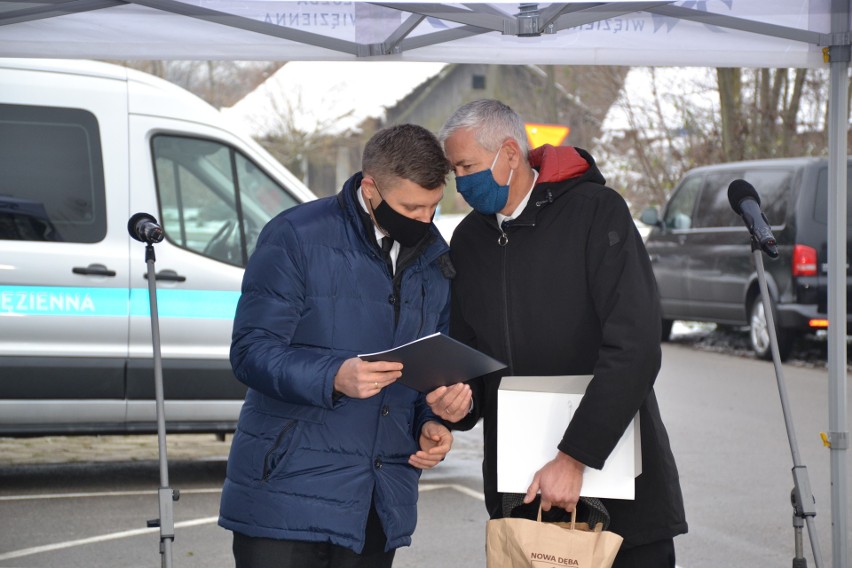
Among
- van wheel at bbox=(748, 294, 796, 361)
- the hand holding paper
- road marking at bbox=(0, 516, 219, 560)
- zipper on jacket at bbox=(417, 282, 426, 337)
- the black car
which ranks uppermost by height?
zipper on jacket at bbox=(417, 282, 426, 337)

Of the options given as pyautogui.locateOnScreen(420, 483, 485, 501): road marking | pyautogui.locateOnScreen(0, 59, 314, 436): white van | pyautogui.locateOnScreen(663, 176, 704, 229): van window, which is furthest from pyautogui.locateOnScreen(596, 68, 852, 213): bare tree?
pyautogui.locateOnScreen(0, 59, 314, 436): white van

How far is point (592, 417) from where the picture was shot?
327 cm

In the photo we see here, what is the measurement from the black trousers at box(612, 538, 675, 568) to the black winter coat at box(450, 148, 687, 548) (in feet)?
0.15

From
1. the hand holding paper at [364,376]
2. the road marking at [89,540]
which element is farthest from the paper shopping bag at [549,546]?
the road marking at [89,540]

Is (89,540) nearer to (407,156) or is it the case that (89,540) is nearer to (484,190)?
(484,190)

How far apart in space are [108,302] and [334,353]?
169 inches

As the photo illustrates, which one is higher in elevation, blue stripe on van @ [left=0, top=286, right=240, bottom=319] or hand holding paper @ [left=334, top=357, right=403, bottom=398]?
hand holding paper @ [left=334, top=357, right=403, bottom=398]

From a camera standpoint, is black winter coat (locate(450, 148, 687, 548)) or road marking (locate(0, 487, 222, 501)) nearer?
black winter coat (locate(450, 148, 687, 548))

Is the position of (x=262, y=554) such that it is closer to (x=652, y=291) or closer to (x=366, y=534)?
(x=366, y=534)

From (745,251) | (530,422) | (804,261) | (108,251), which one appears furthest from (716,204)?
(530,422)

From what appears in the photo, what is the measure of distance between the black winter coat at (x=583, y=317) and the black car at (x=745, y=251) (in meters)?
8.77

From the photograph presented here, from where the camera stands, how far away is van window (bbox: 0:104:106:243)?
7.29 m

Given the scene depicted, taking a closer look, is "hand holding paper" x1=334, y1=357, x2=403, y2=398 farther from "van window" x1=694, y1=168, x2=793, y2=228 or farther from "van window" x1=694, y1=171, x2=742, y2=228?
"van window" x1=694, y1=171, x2=742, y2=228

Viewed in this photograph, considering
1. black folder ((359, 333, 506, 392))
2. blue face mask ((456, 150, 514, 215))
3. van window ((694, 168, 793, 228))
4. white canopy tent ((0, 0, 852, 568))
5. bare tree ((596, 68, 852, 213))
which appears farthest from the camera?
bare tree ((596, 68, 852, 213))
